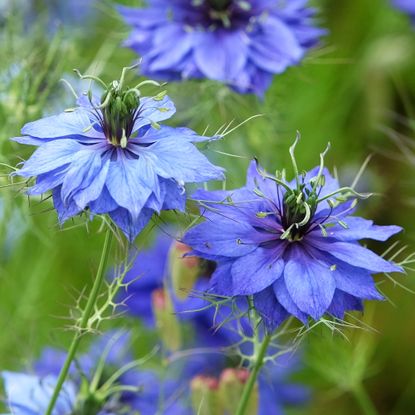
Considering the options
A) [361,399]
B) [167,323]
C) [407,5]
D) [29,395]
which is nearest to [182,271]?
[167,323]

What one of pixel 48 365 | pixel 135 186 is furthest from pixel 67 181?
pixel 48 365

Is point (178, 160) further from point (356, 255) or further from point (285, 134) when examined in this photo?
point (285, 134)

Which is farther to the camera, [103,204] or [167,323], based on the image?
[167,323]

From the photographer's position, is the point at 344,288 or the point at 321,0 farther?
the point at 321,0

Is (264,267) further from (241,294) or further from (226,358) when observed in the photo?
(226,358)

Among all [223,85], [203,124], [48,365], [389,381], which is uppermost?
[223,85]

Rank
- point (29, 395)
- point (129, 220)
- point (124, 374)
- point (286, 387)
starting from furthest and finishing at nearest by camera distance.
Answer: point (286, 387), point (124, 374), point (29, 395), point (129, 220)
